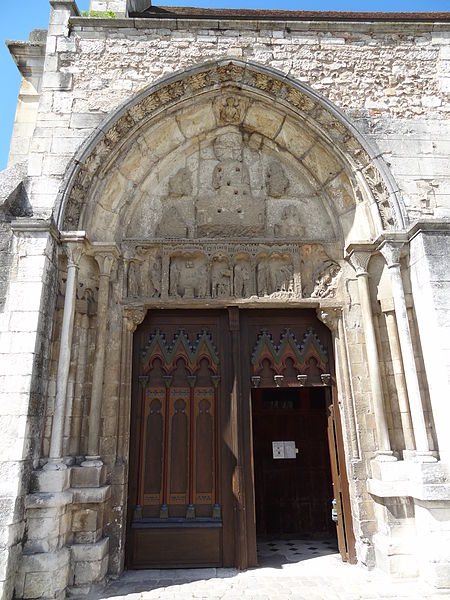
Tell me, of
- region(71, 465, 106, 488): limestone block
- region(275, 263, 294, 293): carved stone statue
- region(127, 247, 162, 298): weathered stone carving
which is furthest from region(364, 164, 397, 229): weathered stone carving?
region(71, 465, 106, 488): limestone block

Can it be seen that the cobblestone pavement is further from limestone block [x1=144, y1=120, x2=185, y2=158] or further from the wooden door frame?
limestone block [x1=144, y1=120, x2=185, y2=158]

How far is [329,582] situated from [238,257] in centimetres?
313

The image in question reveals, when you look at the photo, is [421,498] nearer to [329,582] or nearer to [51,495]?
[329,582]

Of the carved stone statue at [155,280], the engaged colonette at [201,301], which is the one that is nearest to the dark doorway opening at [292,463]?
the engaged colonette at [201,301]

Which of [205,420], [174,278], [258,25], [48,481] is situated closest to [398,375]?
[205,420]

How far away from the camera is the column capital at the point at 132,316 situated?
14.3ft

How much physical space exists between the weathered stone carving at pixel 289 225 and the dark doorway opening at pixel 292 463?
2483mm

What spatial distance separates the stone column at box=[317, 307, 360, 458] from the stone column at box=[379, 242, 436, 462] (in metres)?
0.56

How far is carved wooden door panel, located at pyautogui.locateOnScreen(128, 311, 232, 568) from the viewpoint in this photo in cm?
396

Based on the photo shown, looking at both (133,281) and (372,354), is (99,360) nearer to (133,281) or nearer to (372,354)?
(133,281)

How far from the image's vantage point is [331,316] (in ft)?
14.6

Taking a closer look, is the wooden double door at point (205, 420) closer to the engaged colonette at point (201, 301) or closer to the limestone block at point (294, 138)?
the engaged colonette at point (201, 301)

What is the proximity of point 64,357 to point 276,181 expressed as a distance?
9.93 feet

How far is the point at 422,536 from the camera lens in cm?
341
